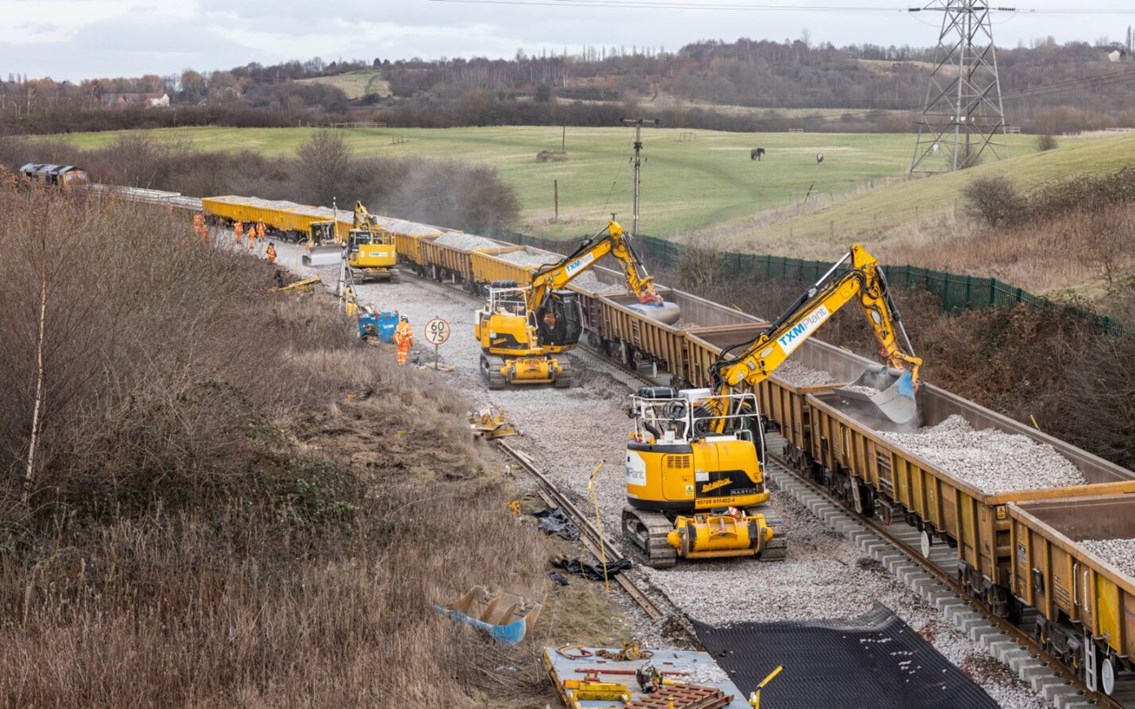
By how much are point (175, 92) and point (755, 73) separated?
9429cm

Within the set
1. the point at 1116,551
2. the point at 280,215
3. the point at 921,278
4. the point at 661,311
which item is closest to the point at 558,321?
the point at 661,311

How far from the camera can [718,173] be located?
289 ft

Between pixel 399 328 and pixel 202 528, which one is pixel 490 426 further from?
pixel 202 528

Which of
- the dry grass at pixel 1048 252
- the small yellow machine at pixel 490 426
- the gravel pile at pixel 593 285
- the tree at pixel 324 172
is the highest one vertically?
the tree at pixel 324 172

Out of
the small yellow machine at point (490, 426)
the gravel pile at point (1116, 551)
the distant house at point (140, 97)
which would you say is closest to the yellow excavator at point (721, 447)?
the gravel pile at point (1116, 551)

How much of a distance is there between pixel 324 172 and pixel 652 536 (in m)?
69.5

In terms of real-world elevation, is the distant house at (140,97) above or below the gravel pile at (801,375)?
above

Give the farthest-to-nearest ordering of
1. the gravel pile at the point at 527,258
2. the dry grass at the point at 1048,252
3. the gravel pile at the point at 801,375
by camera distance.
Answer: the gravel pile at the point at 527,258, the dry grass at the point at 1048,252, the gravel pile at the point at 801,375

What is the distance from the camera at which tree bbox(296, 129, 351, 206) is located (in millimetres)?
83000

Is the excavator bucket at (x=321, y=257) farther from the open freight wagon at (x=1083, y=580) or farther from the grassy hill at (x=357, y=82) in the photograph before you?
the grassy hill at (x=357, y=82)

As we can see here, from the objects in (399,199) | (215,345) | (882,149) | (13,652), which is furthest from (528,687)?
(882,149)

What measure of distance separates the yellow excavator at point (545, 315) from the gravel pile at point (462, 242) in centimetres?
1510

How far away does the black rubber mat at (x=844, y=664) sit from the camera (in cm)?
1323

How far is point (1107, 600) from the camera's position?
467 inches
